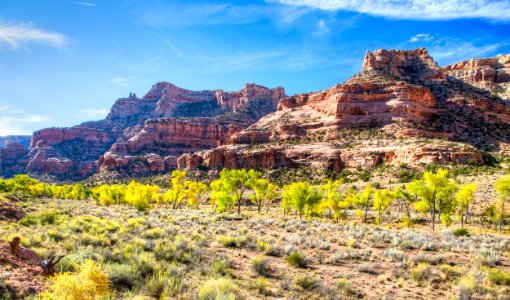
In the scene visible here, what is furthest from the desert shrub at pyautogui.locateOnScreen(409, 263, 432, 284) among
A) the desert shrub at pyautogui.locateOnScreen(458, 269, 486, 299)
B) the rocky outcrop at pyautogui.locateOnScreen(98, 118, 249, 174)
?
the rocky outcrop at pyautogui.locateOnScreen(98, 118, 249, 174)

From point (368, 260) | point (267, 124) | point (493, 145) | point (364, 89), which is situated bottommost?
point (368, 260)

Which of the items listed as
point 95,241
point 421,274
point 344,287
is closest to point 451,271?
point 421,274

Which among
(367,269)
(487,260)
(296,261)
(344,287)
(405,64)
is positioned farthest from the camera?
(405,64)

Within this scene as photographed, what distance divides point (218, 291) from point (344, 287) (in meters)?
5.02

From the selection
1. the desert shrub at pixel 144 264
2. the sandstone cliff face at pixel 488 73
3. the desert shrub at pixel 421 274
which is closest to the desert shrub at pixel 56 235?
the desert shrub at pixel 144 264

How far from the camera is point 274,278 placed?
11719mm

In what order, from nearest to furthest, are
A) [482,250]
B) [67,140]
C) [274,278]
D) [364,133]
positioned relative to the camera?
[274,278]
[482,250]
[364,133]
[67,140]

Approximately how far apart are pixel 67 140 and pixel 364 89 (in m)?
191

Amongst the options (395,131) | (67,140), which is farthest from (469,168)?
(67,140)

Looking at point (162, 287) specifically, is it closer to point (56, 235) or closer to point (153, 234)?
point (153, 234)

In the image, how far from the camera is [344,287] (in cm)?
1061

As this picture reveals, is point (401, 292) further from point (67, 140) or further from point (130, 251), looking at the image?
point (67, 140)

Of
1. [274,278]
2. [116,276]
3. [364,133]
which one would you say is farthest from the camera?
[364,133]

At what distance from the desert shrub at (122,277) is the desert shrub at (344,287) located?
6.93 meters
